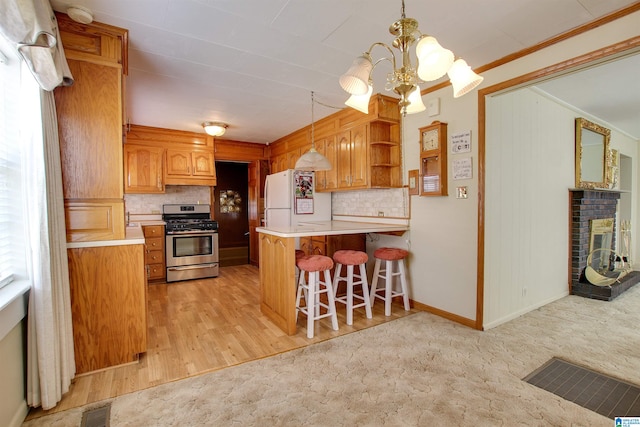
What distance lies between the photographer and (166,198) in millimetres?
5359

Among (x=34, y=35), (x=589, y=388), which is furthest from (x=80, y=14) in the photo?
(x=589, y=388)

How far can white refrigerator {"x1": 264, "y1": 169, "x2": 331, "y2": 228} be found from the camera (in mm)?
4340

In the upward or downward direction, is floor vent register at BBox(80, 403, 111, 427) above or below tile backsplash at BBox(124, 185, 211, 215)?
below

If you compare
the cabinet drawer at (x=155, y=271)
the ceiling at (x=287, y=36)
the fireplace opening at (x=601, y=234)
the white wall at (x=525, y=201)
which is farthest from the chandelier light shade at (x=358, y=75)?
the fireplace opening at (x=601, y=234)

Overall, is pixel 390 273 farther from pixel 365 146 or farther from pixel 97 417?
pixel 97 417

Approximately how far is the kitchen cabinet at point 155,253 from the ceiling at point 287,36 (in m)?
2.01

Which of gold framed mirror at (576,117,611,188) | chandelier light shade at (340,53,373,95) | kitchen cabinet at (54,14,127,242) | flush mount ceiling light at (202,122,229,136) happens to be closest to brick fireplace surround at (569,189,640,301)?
gold framed mirror at (576,117,611,188)

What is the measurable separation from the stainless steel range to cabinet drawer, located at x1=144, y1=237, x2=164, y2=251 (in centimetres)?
10

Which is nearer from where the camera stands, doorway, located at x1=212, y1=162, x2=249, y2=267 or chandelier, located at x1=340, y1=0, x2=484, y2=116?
chandelier, located at x1=340, y1=0, x2=484, y2=116

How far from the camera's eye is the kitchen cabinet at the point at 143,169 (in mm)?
4688

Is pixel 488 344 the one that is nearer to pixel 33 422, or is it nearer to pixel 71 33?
pixel 33 422

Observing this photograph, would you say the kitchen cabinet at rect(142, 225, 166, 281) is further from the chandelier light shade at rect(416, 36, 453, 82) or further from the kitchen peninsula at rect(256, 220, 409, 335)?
the chandelier light shade at rect(416, 36, 453, 82)

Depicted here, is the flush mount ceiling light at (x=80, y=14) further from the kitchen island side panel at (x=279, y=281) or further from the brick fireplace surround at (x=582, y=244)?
the brick fireplace surround at (x=582, y=244)

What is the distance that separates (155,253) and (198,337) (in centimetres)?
251
